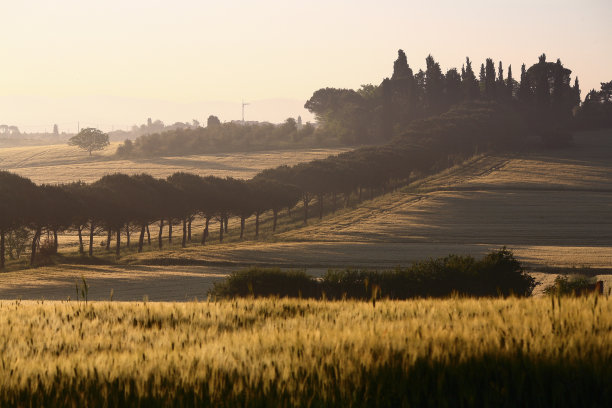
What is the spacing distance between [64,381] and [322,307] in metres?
5.73

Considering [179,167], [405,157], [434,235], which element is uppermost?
[405,157]

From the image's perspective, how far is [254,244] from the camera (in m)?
86.6

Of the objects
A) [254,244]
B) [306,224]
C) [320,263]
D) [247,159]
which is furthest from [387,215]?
[247,159]

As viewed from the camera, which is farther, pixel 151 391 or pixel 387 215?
pixel 387 215

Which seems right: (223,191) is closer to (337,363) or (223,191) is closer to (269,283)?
(269,283)

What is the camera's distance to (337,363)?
720cm

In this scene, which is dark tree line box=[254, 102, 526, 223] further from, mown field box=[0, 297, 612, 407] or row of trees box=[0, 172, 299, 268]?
mown field box=[0, 297, 612, 407]

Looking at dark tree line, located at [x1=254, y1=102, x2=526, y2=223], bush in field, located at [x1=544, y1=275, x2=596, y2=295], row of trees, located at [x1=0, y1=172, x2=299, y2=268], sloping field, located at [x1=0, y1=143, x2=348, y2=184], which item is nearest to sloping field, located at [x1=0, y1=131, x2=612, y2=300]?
dark tree line, located at [x1=254, y1=102, x2=526, y2=223]

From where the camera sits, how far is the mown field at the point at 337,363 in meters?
6.56

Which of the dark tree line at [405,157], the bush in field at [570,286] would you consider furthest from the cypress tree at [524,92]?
the bush in field at [570,286]

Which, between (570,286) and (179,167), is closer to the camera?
(570,286)

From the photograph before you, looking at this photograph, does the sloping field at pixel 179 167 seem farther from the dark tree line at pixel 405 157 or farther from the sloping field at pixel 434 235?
the sloping field at pixel 434 235

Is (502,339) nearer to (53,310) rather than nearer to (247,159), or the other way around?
(53,310)

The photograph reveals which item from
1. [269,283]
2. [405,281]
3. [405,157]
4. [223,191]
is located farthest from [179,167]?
[405,281]
